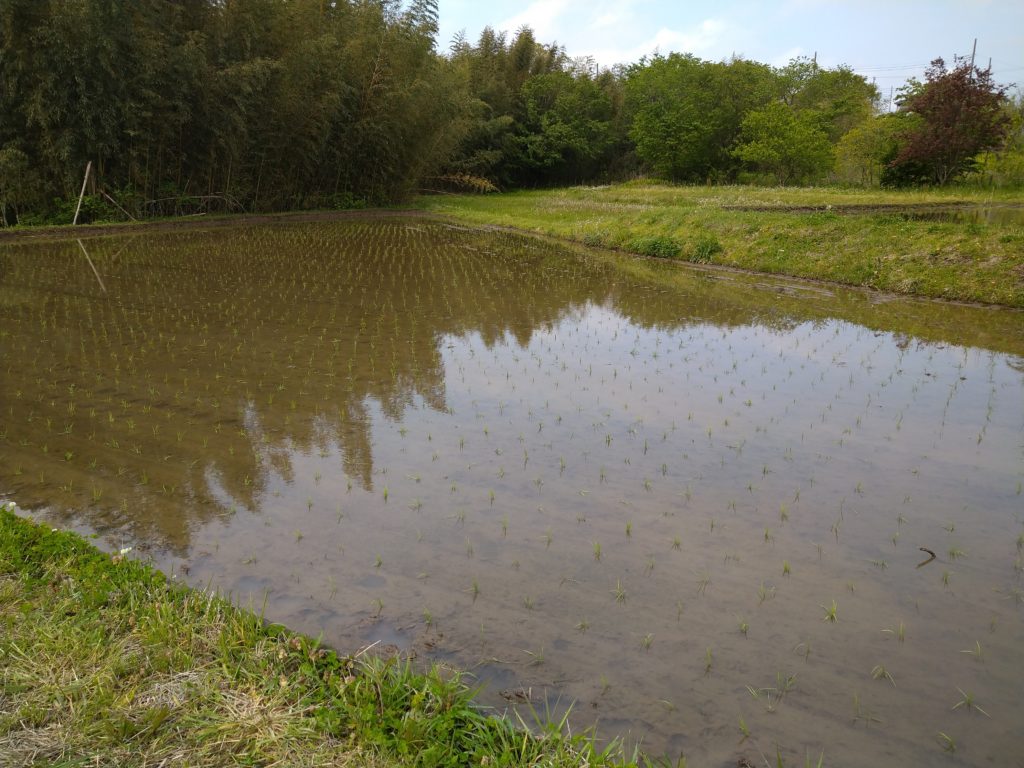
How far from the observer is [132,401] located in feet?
18.3

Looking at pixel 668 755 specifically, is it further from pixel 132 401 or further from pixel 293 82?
pixel 293 82

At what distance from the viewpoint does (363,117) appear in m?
21.5

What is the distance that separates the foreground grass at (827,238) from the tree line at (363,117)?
192 inches

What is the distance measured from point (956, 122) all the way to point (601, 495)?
25017mm

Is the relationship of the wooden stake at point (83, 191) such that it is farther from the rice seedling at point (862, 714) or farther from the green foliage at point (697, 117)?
the green foliage at point (697, 117)

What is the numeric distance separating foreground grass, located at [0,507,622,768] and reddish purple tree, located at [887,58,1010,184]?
26.2 m

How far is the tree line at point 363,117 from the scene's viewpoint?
14594 millimetres

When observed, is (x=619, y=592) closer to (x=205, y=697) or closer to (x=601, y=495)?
(x=601, y=495)

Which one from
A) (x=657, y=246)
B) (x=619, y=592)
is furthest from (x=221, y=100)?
(x=619, y=592)

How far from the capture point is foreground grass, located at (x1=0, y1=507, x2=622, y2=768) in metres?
2.13

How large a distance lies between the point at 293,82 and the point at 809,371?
16.9 meters

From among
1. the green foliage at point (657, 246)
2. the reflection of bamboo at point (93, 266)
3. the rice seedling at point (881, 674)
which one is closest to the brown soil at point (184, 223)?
the reflection of bamboo at point (93, 266)

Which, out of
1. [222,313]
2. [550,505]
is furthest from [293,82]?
[550,505]

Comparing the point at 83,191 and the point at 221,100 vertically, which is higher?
the point at 221,100
